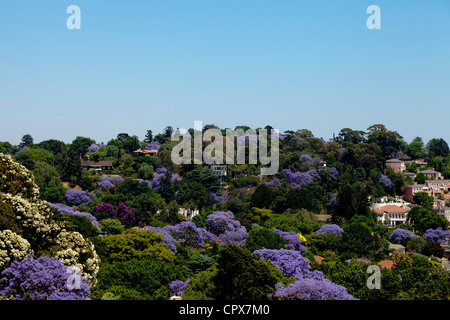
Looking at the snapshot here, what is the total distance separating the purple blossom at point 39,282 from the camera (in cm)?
1564

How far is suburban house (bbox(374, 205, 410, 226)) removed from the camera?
188 feet

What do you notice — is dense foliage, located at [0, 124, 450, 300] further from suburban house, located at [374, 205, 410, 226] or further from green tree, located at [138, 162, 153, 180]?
suburban house, located at [374, 205, 410, 226]

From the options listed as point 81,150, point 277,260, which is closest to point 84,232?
point 277,260

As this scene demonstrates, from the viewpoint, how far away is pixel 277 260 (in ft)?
87.7

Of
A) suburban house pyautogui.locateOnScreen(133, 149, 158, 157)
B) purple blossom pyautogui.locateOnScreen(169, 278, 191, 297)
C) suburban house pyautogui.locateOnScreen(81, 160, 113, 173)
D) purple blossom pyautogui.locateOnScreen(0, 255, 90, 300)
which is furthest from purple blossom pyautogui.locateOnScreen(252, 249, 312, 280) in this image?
suburban house pyautogui.locateOnScreen(133, 149, 158, 157)

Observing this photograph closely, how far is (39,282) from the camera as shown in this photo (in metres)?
15.7

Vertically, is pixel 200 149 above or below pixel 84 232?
above

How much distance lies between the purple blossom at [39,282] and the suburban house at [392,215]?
153 feet

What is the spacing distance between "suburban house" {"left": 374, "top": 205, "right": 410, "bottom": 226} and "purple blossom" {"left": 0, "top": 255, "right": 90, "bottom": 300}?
46483 mm

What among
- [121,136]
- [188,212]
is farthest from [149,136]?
[188,212]

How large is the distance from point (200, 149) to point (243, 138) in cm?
999

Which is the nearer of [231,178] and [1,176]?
[1,176]
